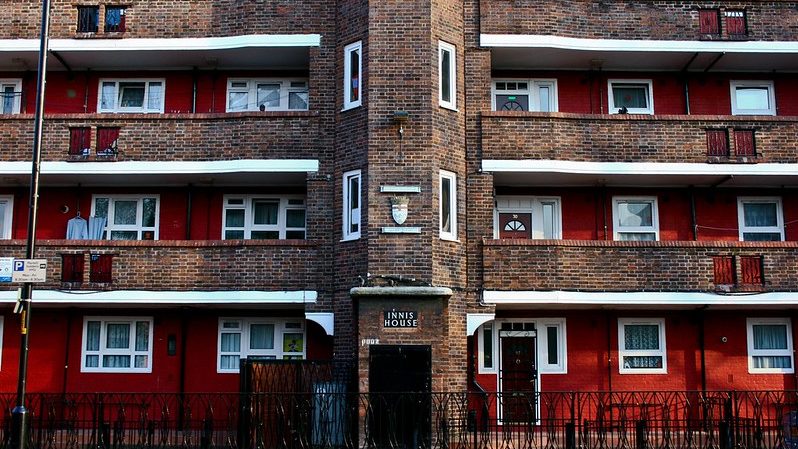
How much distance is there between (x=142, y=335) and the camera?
2158cm

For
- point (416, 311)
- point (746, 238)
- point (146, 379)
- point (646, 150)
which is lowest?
point (146, 379)

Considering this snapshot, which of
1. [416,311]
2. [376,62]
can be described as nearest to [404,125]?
[376,62]

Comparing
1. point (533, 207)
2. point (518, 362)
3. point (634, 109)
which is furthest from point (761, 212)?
point (518, 362)

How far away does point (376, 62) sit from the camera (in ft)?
63.6

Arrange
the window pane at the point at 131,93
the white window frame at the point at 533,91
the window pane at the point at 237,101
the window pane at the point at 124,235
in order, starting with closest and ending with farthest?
the window pane at the point at 124,235
the white window frame at the point at 533,91
the window pane at the point at 237,101
the window pane at the point at 131,93

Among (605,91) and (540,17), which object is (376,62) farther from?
(605,91)

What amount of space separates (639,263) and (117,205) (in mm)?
12951

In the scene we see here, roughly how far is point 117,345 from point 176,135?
5463mm

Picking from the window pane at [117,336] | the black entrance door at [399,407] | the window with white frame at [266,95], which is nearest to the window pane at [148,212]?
the window pane at [117,336]

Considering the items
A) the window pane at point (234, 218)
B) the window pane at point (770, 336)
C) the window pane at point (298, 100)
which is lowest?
the window pane at point (770, 336)

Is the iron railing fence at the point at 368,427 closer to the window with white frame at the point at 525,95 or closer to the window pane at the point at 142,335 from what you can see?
the window pane at the point at 142,335

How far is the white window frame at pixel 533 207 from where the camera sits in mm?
21734

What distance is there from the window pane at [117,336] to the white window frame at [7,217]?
11.5ft

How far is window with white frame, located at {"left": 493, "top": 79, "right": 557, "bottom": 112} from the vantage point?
22016mm
